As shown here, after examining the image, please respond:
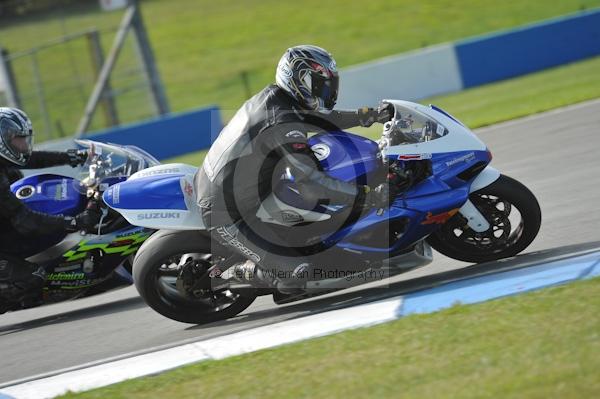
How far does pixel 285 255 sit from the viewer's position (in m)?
5.99

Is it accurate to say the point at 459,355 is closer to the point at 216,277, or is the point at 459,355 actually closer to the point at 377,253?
the point at 377,253

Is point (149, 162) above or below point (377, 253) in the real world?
above

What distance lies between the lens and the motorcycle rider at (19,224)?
6.82 m

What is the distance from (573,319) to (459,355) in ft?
2.18

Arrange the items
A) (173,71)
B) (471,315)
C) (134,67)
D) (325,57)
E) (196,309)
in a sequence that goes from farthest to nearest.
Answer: (173,71), (134,67), (196,309), (325,57), (471,315)

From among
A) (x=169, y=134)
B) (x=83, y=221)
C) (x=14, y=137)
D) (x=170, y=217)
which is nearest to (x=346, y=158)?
(x=170, y=217)

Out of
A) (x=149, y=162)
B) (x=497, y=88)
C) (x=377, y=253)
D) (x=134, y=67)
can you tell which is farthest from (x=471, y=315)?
(x=134, y=67)

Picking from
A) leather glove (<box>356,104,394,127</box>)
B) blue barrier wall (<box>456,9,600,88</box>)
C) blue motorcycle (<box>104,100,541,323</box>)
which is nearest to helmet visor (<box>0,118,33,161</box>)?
blue motorcycle (<box>104,100,541,323</box>)

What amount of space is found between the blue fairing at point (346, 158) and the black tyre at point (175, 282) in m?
1.01

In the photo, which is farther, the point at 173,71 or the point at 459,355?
the point at 173,71

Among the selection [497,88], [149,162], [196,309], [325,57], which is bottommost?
→ [497,88]

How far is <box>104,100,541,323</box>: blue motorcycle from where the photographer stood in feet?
19.3

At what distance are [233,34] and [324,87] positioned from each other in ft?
78.6

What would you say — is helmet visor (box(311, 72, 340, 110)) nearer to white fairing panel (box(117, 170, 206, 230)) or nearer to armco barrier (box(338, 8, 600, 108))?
white fairing panel (box(117, 170, 206, 230))
